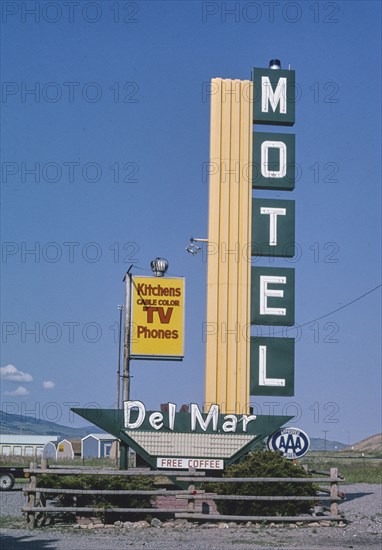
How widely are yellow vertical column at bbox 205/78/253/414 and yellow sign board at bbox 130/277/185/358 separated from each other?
9.13ft

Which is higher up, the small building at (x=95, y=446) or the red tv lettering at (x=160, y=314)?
the red tv lettering at (x=160, y=314)

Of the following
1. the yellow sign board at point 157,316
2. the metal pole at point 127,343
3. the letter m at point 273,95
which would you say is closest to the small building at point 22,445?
the metal pole at point 127,343

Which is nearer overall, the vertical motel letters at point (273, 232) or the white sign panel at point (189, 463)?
the white sign panel at point (189, 463)

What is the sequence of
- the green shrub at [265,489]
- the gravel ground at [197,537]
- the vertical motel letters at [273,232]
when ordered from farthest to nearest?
the vertical motel letters at [273,232], the green shrub at [265,489], the gravel ground at [197,537]

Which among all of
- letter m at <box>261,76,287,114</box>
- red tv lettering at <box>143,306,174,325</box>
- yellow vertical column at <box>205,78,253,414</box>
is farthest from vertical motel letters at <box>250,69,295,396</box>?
red tv lettering at <box>143,306,174,325</box>

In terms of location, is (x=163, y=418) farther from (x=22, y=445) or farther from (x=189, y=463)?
(x=22, y=445)

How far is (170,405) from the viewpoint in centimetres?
2398

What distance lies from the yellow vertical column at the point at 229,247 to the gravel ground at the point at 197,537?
16.0 feet

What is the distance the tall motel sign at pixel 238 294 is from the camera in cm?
2402

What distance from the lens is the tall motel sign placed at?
2402 centimetres

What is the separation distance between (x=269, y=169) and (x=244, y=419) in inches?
263

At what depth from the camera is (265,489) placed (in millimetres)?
21609

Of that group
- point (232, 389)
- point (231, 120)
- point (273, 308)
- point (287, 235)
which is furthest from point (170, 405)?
point (231, 120)

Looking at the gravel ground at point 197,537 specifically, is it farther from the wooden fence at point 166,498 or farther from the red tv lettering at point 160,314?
the red tv lettering at point 160,314
